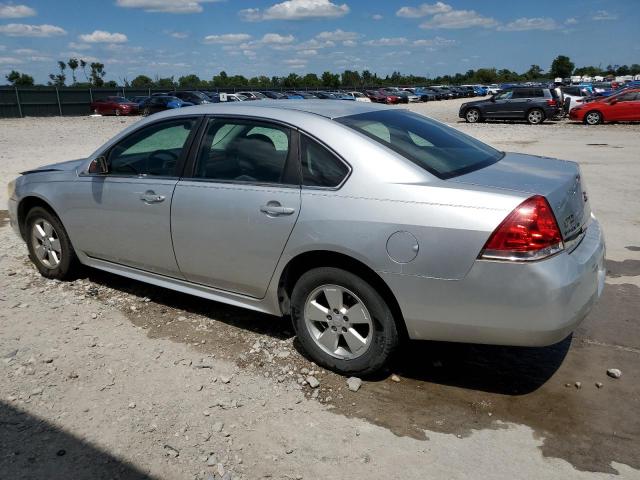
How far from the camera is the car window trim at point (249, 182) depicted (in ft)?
11.5

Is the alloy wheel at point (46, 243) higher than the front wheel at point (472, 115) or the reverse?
higher

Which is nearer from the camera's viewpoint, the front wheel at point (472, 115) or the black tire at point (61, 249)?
the black tire at point (61, 249)

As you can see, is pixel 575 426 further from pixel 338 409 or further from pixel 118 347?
pixel 118 347

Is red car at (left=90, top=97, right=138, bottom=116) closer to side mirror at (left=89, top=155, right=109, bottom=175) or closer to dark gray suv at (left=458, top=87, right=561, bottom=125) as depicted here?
dark gray suv at (left=458, top=87, right=561, bottom=125)

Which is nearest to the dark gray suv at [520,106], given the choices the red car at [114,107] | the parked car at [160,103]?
the parked car at [160,103]

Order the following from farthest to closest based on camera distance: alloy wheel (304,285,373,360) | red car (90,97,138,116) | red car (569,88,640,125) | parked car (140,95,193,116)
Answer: red car (90,97,138,116), parked car (140,95,193,116), red car (569,88,640,125), alloy wheel (304,285,373,360)

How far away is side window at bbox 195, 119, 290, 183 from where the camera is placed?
363 centimetres

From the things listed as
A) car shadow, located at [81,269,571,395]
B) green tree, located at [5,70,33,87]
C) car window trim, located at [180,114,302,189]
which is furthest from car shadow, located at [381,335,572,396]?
green tree, located at [5,70,33,87]

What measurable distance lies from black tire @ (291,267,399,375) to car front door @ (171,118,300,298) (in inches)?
10.8

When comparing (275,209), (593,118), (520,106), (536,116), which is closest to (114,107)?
(520,106)

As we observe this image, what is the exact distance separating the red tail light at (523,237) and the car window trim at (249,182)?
49.6 inches

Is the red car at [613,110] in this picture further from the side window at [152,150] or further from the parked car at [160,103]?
the side window at [152,150]

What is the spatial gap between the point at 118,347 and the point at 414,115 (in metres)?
2.83

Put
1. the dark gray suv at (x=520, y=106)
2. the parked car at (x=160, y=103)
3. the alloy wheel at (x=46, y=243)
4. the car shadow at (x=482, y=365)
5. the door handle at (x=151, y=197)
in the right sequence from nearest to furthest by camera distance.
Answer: the car shadow at (x=482, y=365) < the door handle at (x=151, y=197) < the alloy wheel at (x=46, y=243) < the dark gray suv at (x=520, y=106) < the parked car at (x=160, y=103)
